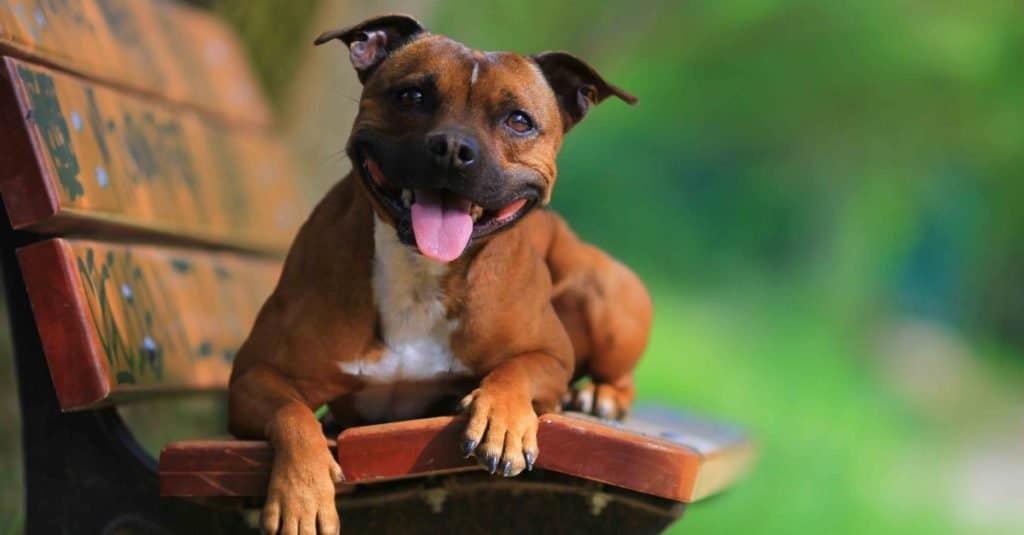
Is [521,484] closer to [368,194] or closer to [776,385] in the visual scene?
[368,194]

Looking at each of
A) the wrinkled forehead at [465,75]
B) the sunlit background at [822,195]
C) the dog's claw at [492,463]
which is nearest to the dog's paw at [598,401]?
the wrinkled forehead at [465,75]

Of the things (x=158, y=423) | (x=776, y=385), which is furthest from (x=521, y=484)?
(x=776, y=385)

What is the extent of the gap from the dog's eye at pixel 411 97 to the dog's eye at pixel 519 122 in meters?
0.18

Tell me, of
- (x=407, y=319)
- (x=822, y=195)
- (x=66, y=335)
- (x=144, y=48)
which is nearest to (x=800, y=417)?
(x=822, y=195)

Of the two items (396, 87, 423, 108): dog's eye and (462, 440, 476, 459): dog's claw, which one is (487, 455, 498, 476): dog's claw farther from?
(396, 87, 423, 108): dog's eye

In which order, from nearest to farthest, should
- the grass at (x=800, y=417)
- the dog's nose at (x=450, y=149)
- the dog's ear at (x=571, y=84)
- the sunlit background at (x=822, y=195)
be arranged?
the dog's nose at (x=450, y=149) → the dog's ear at (x=571, y=84) → the grass at (x=800, y=417) → the sunlit background at (x=822, y=195)

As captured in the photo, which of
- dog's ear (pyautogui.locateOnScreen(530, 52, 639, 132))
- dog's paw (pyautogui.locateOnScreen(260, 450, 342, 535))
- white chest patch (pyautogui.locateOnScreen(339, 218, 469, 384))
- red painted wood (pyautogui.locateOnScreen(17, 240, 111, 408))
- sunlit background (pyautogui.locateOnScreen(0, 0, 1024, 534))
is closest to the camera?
dog's paw (pyautogui.locateOnScreen(260, 450, 342, 535))

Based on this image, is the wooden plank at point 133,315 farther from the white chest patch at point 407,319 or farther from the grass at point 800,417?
the grass at point 800,417

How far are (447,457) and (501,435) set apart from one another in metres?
0.11

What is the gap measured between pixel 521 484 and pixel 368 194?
629 mm

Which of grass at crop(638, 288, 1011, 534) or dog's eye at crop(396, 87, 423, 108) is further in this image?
grass at crop(638, 288, 1011, 534)

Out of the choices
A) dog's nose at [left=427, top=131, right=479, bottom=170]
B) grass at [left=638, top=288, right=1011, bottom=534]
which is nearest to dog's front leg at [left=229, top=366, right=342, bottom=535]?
dog's nose at [left=427, top=131, right=479, bottom=170]

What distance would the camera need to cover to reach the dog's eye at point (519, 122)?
2.62 meters

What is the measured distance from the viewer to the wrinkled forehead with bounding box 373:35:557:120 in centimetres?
258
